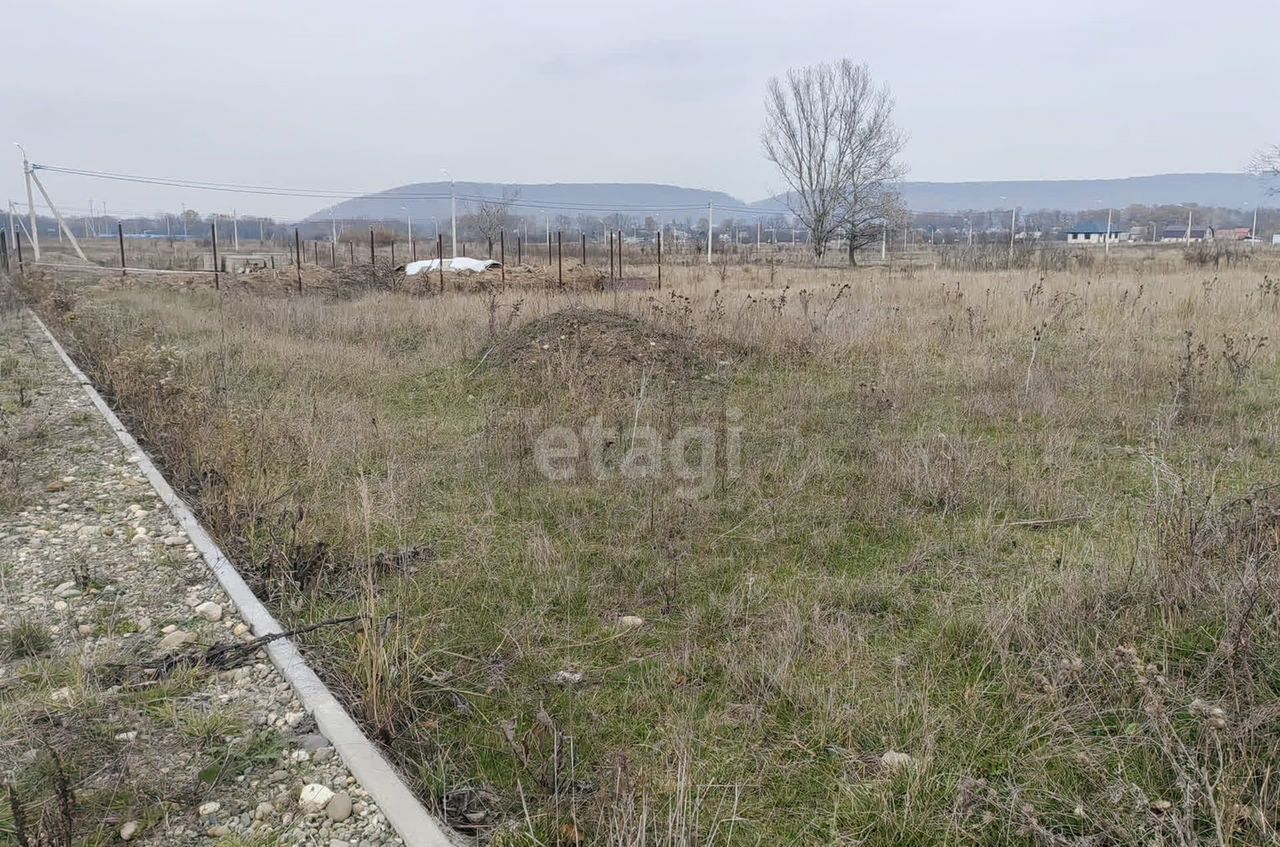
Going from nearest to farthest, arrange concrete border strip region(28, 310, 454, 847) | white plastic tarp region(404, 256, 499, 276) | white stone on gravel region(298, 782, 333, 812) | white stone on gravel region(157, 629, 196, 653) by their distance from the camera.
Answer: concrete border strip region(28, 310, 454, 847), white stone on gravel region(298, 782, 333, 812), white stone on gravel region(157, 629, 196, 653), white plastic tarp region(404, 256, 499, 276)

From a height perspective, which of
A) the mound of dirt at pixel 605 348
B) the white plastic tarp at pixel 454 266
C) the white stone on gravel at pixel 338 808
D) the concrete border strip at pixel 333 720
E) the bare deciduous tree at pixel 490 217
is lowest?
the white stone on gravel at pixel 338 808

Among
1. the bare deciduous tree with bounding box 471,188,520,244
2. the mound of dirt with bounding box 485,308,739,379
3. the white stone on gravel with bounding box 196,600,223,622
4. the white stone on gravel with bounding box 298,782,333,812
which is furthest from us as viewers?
the bare deciduous tree with bounding box 471,188,520,244

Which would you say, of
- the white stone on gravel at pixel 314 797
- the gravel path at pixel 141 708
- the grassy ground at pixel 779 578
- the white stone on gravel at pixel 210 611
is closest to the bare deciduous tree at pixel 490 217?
the grassy ground at pixel 779 578

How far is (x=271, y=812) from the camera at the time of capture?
2.34 metres

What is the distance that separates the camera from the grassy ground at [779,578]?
2389 millimetres

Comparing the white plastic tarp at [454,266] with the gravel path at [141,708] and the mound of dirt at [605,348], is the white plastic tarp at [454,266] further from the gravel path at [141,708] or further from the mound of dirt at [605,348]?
the gravel path at [141,708]

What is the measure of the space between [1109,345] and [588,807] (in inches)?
387

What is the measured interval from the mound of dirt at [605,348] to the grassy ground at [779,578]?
0.07 meters

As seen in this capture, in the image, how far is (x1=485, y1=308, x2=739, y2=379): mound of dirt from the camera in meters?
8.78

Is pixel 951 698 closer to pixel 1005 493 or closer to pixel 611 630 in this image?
pixel 611 630

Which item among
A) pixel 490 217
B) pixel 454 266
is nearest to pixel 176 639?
pixel 454 266

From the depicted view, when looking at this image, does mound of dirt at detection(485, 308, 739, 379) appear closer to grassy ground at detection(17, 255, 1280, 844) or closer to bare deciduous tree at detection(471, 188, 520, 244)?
grassy ground at detection(17, 255, 1280, 844)

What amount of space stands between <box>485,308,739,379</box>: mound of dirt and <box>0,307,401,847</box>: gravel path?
471cm

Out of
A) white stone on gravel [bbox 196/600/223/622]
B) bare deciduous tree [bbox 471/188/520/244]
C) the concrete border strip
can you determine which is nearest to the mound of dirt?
the concrete border strip
